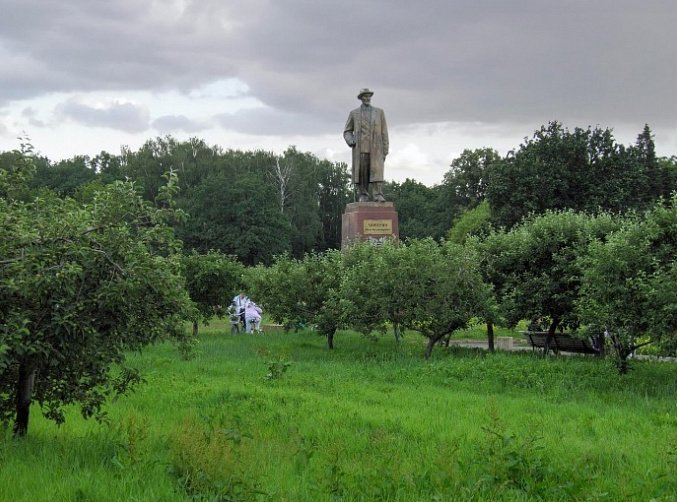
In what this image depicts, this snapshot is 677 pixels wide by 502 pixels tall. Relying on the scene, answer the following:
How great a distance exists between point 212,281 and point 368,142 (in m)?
5.93

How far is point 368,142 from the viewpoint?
891 inches

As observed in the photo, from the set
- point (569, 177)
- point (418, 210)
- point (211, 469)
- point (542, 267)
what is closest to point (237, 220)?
point (418, 210)

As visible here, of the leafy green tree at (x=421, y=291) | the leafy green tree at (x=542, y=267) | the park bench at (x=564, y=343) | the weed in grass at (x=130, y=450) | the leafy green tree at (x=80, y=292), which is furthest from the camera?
the park bench at (x=564, y=343)

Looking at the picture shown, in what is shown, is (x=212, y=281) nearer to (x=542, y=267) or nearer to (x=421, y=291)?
(x=421, y=291)

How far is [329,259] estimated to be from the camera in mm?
17641

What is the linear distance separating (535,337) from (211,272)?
856cm

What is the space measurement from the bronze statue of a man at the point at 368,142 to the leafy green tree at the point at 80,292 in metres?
16.0

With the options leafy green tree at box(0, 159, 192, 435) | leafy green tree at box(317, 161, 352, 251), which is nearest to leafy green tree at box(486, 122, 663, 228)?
leafy green tree at box(317, 161, 352, 251)

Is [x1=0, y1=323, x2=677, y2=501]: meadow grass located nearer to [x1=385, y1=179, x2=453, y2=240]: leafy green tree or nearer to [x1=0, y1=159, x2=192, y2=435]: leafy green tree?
[x1=0, y1=159, x2=192, y2=435]: leafy green tree

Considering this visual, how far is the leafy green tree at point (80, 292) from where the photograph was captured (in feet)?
19.4

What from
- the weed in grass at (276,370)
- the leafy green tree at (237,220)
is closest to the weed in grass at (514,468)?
the weed in grass at (276,370)

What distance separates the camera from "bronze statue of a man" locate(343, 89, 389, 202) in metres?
22.6

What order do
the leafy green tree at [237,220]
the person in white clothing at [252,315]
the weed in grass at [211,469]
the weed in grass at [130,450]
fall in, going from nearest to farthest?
1. the weed in grass at [211,469]
2. the weed in grass at [130,450]
3. the person in white clothing at [252,315]
4. the leafy green tree at [237,220]

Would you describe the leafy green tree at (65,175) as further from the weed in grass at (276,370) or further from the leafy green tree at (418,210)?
the weed in grass at (276,370)
